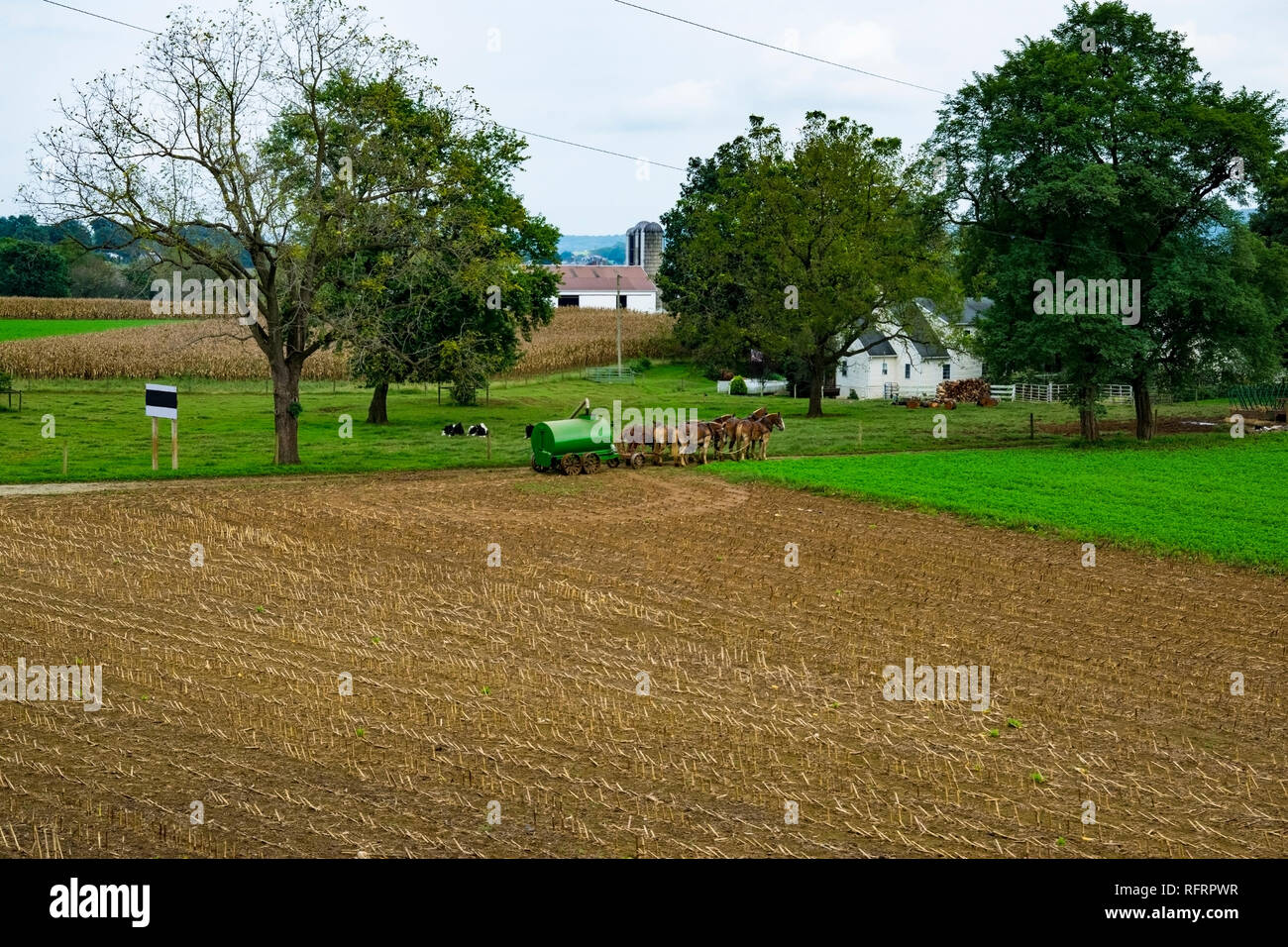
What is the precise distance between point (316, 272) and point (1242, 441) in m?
34.5

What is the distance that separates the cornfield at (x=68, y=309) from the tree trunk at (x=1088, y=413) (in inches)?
3158

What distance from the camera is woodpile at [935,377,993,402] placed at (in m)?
70.4

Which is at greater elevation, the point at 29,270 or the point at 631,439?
the point at 29,270

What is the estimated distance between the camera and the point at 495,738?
1335 centimetres

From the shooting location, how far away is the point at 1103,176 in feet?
140

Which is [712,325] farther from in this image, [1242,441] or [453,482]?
[453,482]

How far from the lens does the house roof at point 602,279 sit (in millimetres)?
124812

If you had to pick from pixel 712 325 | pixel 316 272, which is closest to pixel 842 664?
pixel 316 272

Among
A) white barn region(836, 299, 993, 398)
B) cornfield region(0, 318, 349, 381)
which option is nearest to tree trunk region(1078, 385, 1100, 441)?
white barn region(836, 299, 993, 398)

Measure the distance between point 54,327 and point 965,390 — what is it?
66.9 meters

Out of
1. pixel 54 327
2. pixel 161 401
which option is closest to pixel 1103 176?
pixel 161 401

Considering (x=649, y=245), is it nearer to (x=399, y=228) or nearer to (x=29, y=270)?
(x=29, y=270)

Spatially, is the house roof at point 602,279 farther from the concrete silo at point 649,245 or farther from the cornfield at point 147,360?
the cornfield at point 147,360

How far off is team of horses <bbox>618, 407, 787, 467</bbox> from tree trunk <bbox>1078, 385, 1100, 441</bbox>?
40.6 feet
